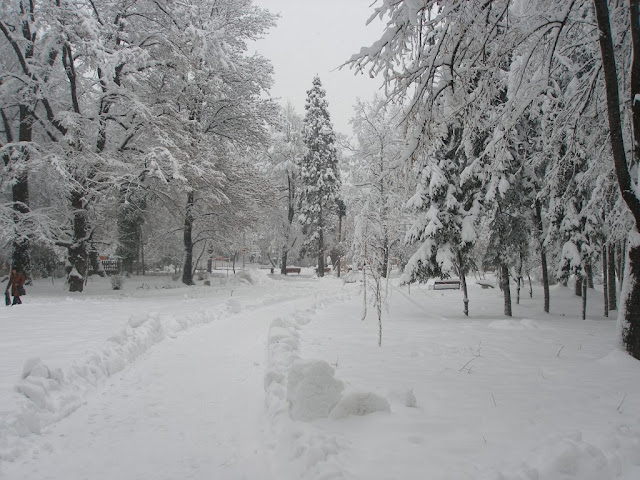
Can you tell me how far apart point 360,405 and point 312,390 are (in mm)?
529

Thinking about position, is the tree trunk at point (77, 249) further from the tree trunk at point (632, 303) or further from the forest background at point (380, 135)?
the tree trunk at point (632, 303)

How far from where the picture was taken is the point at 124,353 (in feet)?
22.6

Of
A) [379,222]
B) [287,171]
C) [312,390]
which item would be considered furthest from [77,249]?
[287,171]

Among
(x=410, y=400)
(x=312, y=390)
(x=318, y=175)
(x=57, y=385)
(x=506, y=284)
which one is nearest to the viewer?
(x=312, y=390)

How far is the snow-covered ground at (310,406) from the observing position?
3273 mm

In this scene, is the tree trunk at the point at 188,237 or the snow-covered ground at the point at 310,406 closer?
the snow-covered ground at the point at 310,406

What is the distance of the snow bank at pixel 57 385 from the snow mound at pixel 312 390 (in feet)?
8.51

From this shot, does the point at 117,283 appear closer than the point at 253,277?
Yes

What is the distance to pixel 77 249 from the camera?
656 inches

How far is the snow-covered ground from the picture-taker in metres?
3.27

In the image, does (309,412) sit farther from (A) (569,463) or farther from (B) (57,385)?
(B) (57,385)

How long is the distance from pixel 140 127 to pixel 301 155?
69.0ft

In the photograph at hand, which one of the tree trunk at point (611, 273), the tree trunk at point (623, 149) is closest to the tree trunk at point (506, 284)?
the tree trunk at point (611, 273)

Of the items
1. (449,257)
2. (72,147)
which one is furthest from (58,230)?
(449,257)
